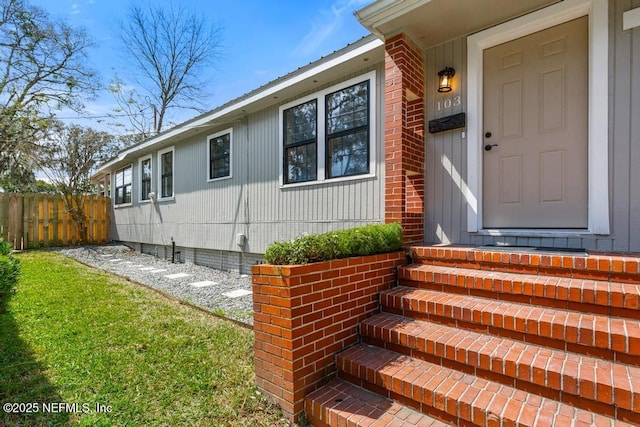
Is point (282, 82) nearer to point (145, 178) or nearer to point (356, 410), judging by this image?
point (356, 410)

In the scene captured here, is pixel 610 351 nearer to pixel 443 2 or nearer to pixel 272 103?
pixel 443 2

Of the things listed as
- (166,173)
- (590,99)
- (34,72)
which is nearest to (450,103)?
(590,99)

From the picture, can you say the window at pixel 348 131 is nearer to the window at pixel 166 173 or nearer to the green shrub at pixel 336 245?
the green shrub at pixel 336 245

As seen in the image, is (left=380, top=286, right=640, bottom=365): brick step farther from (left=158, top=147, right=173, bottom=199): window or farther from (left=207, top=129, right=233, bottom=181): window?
(left=158, top=147, right=173, bottom=199): window

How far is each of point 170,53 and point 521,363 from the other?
21.2m

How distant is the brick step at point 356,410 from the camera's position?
1.80 m

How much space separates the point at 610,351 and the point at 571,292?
0.42 m

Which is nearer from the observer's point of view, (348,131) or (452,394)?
(452,394)

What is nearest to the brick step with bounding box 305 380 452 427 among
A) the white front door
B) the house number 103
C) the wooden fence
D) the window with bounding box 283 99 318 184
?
the white front door

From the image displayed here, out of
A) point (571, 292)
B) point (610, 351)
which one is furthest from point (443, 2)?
point (610, 351)

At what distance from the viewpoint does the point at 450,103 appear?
12.1ft

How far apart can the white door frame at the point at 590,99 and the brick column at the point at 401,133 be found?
2.04 ft

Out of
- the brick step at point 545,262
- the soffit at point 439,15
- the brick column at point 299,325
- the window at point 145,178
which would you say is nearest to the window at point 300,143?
the soffit at point 439,15

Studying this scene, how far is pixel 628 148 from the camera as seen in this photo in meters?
2.74
